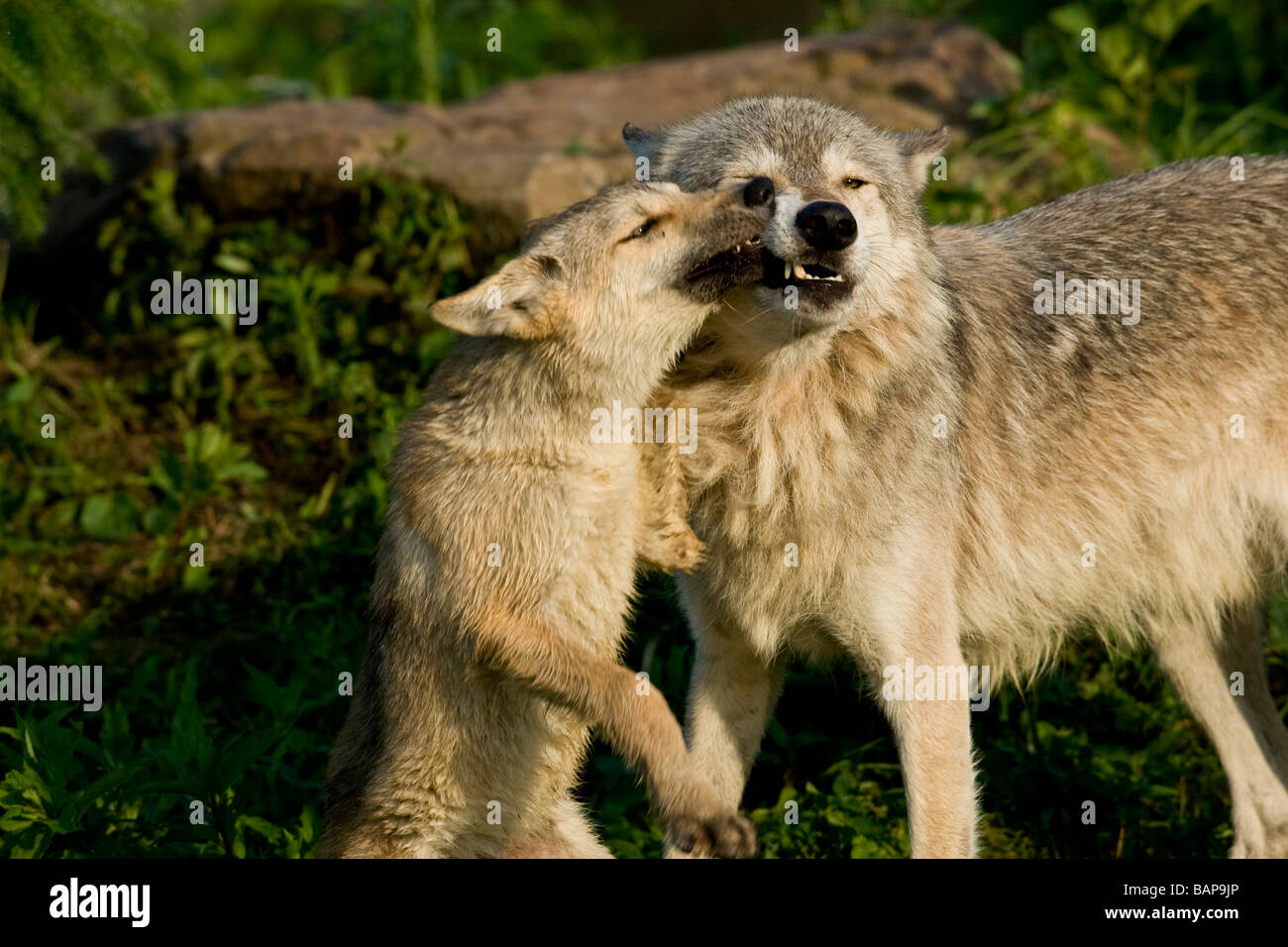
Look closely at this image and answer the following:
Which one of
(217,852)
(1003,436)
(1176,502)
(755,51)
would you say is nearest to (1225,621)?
(1176,502)

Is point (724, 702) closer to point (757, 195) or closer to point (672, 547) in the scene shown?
point (672, 547)

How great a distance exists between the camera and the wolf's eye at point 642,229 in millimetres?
4200

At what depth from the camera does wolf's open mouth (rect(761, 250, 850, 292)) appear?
4000 millimetres

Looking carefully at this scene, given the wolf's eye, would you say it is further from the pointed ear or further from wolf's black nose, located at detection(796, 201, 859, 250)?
the pointed ear

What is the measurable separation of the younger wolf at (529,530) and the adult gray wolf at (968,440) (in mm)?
246

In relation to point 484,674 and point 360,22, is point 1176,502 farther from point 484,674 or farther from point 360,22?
point 360,22

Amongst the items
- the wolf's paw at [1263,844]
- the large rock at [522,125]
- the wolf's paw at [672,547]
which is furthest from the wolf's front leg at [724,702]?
the large rock at [522,125]

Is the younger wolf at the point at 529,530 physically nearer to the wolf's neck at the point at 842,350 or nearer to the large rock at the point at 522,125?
the wolf's neck at the point at 842,350

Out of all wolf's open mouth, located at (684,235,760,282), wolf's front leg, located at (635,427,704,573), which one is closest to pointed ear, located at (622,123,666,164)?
wolf's open mouth, located at (684,235,760,282)

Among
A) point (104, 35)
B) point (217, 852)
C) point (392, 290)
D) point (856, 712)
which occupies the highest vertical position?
point (104, 35)

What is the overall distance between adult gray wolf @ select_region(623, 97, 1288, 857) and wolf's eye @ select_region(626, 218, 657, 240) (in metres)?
0.31

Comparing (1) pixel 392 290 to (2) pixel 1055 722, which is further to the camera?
(1) pixel 392 290

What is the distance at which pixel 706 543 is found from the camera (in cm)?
451

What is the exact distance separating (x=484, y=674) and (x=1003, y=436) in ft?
5.91
